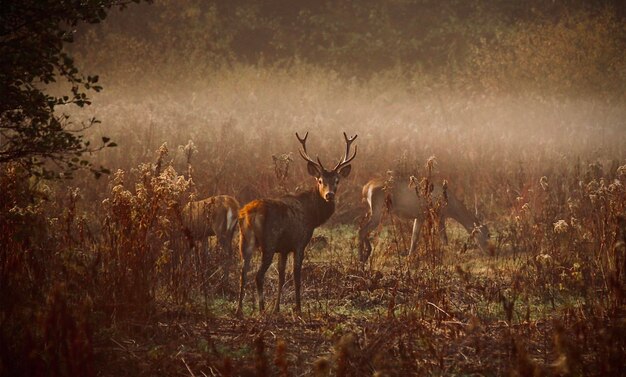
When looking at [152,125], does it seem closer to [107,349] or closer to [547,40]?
[107,349]

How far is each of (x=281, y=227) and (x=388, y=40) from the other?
2605cm

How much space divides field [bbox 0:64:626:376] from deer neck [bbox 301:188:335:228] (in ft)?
2.09

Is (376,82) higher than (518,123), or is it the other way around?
(376,82)

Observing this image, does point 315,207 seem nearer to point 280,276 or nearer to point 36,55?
point 280,276

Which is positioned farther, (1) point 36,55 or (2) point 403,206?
(2) point 403,206

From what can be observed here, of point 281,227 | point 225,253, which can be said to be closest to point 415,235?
point 225,253

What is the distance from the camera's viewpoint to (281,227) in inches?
307

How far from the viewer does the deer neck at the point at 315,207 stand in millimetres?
8297

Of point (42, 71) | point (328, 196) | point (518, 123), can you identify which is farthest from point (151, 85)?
point (42, 71)

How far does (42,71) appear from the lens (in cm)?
536

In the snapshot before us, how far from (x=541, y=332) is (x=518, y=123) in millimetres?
16893

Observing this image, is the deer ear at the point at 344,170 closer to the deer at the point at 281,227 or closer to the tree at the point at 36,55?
the deer at the point at 281,227

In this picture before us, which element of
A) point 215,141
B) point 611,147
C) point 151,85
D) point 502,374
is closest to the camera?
point 502,374

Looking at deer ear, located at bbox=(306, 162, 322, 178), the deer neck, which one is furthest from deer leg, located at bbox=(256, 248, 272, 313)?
deer ear, located at bbox=(306, 162, 322, 178)
